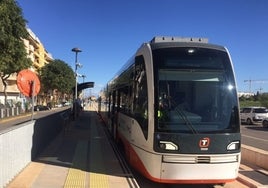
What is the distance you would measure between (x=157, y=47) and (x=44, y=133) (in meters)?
7.01

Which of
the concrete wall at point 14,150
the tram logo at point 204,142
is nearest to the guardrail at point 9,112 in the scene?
the concrete wall at point 14,150

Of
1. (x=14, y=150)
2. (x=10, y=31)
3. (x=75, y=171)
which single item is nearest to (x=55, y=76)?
(x=10, y=31)

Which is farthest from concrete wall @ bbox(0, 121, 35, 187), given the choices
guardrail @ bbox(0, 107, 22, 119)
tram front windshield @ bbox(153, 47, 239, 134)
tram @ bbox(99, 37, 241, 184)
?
guardrail @ bbox(0, 107, 22, 119)

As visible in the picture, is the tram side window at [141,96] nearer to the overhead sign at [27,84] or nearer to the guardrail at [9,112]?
the overhead sign at [27,84]

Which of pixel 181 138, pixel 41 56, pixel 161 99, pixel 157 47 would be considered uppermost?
pixel 41 56

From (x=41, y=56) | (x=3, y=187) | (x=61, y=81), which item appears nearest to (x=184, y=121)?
(x=3, y=187)

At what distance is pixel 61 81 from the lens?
10362cm

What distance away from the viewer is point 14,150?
30.1ft

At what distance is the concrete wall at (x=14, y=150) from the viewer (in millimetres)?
8125

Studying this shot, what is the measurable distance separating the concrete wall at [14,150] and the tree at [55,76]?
91883 mm

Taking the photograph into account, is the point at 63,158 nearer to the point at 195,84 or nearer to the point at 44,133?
the point at 44,133

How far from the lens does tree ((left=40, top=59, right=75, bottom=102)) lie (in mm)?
102556

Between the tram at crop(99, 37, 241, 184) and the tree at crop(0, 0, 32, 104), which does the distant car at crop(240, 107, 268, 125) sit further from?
the tram at crop(99, 37, 241, 184)

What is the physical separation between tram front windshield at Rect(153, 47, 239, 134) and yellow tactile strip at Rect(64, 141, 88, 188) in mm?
2102
